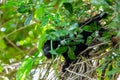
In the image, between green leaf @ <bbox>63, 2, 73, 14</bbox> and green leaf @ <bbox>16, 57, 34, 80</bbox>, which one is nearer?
green leaf @ <bbox>63, 2, 73, 14</bbox>

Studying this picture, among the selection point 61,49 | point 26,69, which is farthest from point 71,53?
point 26,69

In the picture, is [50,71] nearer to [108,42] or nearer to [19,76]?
[19,76]

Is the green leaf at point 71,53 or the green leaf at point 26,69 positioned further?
the green leaf at point 26,69

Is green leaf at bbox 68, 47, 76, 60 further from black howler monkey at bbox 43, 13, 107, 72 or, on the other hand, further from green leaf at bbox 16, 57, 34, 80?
green leaf at bbox 16, 57, 34, 80

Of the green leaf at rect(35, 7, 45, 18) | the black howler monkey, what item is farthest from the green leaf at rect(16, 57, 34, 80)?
the green leaf at rect(35, 7, 45, 18)

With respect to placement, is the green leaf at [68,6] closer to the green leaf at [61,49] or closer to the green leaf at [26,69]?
the green leaf at [61,49]

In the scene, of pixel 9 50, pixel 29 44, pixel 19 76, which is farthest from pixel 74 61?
pixel 9 50

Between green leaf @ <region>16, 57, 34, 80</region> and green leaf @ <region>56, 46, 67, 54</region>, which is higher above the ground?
green leaf @ <region>56, 46, 67, 54</region>

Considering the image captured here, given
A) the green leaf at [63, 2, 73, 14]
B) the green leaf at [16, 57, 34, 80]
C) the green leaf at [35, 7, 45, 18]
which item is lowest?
the green leaf at [16, 57, 34, 80]

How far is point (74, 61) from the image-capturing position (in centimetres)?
94

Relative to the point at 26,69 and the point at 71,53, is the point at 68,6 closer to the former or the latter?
the point at 71,53

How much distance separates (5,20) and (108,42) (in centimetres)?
148

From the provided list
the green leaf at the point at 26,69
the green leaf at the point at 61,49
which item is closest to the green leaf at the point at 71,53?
the green leaf at the point at 61,49

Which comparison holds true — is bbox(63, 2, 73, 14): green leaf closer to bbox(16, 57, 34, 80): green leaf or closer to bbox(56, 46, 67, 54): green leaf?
bbox(56, 46, 67, 54): green leaf
